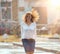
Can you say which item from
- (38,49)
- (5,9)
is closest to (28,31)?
(38,49)

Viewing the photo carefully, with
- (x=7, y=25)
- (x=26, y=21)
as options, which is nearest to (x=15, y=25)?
(x=7, y=25)

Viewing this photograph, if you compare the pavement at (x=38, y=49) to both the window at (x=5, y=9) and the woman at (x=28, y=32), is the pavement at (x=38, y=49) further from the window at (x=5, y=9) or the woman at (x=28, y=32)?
the woman at (x=28, y=32)

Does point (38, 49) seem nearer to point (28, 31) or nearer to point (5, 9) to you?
point (28, 31)

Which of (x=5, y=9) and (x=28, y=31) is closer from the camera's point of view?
(x=28, y=31)

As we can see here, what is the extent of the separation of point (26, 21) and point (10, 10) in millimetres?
17021

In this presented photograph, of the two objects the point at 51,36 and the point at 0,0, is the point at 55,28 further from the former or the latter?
the point at 0,0

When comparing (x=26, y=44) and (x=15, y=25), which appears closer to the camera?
(x=26, y=44)

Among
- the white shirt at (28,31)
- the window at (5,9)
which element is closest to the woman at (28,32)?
the white shirt at (28,31)

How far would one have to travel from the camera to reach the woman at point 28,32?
8.57 meters

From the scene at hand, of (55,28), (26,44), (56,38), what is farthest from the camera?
(55,28)

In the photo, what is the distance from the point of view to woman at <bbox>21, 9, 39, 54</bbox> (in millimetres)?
8570

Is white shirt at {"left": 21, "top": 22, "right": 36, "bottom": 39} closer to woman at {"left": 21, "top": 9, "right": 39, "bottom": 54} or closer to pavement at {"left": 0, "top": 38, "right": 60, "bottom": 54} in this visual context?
woman at {"left": 21, "top": 9, "right": 39, "bottom": 54}

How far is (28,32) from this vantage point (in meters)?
8.73

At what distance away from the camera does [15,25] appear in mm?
24672
